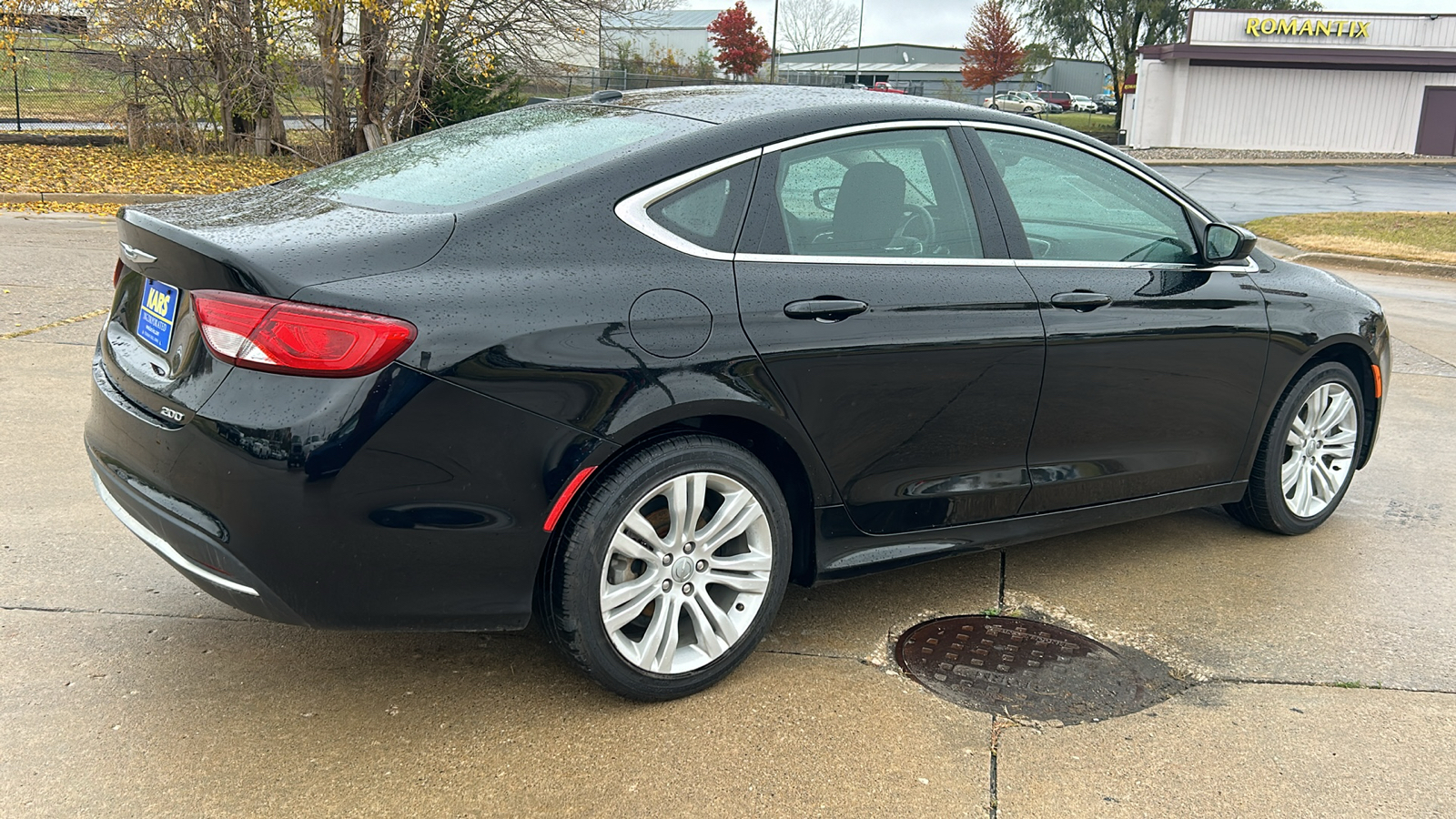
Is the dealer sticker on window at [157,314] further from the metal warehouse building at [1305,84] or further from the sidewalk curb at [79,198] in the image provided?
the metal warehouse building at [1305,84]

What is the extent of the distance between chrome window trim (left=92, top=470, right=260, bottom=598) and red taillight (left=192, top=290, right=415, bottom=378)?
0.51 metres

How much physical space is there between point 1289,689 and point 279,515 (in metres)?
2.77

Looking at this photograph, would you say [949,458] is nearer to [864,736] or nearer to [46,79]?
[864,736]

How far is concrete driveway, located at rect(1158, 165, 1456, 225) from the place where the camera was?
2272cm

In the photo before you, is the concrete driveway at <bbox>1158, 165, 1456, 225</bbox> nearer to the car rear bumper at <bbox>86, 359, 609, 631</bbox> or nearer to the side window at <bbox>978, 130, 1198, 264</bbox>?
the side window at <bbox>978, 130, 1198, 264</bbox>

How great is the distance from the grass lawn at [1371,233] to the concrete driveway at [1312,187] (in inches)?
52.0

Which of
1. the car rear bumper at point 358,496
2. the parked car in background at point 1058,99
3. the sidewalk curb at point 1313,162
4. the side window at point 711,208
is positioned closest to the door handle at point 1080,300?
the side window at point 711,208

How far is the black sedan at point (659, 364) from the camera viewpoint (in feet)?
8.90

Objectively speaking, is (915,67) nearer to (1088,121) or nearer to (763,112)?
(1088,121)

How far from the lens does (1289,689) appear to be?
349cm

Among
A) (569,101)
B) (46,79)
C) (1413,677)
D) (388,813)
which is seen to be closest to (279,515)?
(388,813)

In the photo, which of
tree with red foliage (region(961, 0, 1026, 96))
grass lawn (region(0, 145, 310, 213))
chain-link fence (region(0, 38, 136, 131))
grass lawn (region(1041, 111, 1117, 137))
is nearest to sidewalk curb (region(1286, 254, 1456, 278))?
grass lawn (region(0, 145, 310, 213))

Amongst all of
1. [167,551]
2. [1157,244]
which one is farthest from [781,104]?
[167,551]

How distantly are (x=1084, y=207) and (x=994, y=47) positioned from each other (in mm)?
67975
